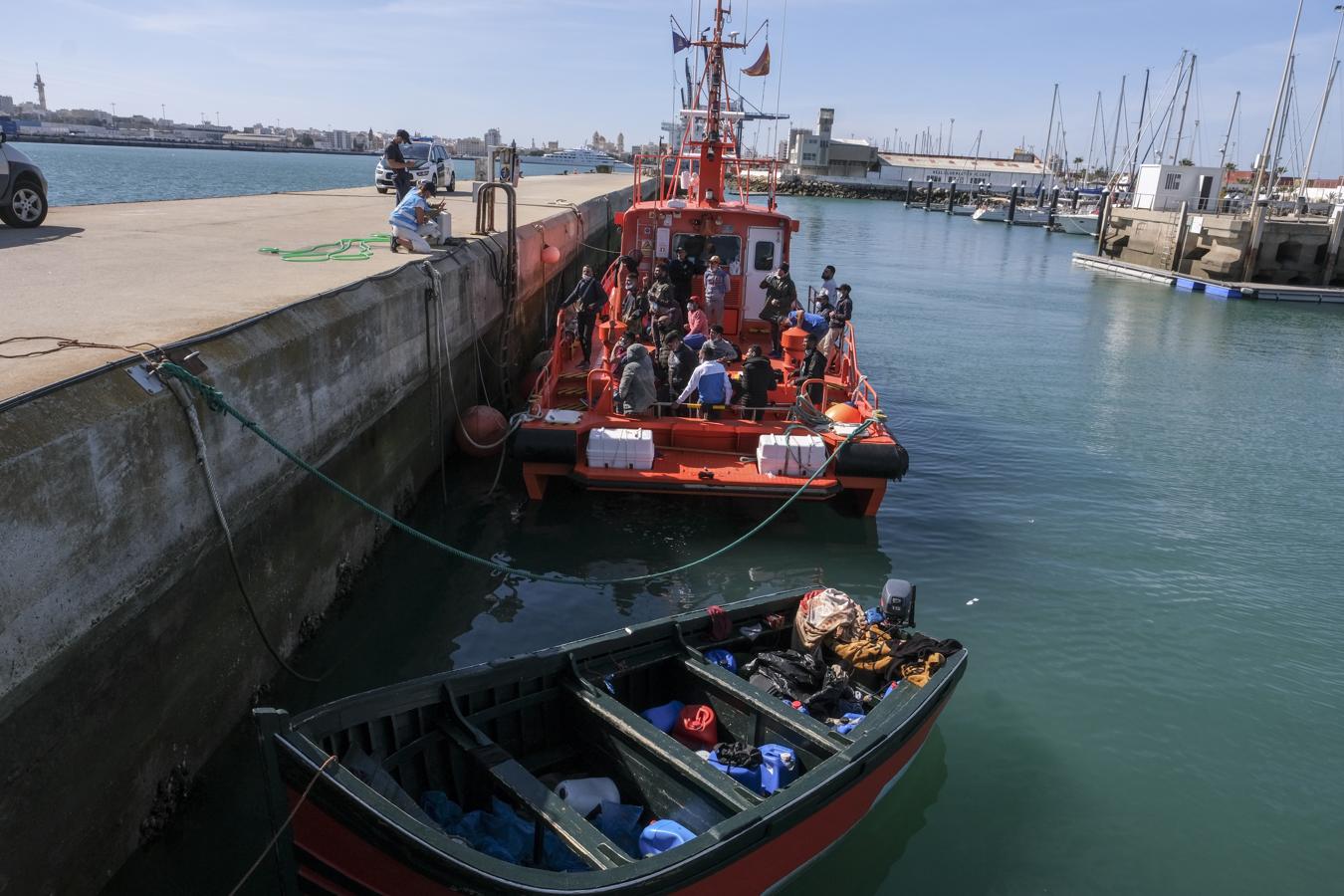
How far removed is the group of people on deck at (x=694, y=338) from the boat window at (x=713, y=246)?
0.49 ft

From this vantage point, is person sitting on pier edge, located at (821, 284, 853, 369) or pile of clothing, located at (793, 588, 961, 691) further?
person sitting on pier edge, located at (821, 284, 853, 369)

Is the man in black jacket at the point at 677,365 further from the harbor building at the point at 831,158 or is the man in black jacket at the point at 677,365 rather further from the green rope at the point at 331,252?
the harbor building at the point at 831,158

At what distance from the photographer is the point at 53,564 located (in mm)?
4094

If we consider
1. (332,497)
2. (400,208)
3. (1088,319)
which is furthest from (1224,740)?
(1088,319)

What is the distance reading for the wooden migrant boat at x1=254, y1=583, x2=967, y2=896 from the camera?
4055mm

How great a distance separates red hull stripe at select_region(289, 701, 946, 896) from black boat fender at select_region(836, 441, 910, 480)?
166 inches

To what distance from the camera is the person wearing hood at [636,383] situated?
33.0 ft

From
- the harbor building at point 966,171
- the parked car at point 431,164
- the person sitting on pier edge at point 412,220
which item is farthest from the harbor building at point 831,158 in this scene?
the person sitting on pier edge at point 412,220

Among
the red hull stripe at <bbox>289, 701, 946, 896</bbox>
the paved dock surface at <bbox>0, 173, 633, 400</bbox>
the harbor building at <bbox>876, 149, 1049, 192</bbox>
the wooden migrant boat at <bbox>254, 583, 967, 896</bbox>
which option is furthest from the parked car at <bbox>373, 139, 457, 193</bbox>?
the harbor building at <bbox>876, 149, 1049, 192</bbox>

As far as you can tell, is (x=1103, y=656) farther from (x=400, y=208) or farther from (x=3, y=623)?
(x=400, y=208)

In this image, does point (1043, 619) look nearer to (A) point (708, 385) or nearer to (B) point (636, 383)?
(A) point (708, 385)

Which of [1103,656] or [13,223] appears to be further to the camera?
[13,223]

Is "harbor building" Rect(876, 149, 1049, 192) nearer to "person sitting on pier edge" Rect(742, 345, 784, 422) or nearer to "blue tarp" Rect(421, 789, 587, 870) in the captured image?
"person sitting on pier edge" Rect(742, 345, 784, 422)

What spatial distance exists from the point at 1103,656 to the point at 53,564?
8181mm
